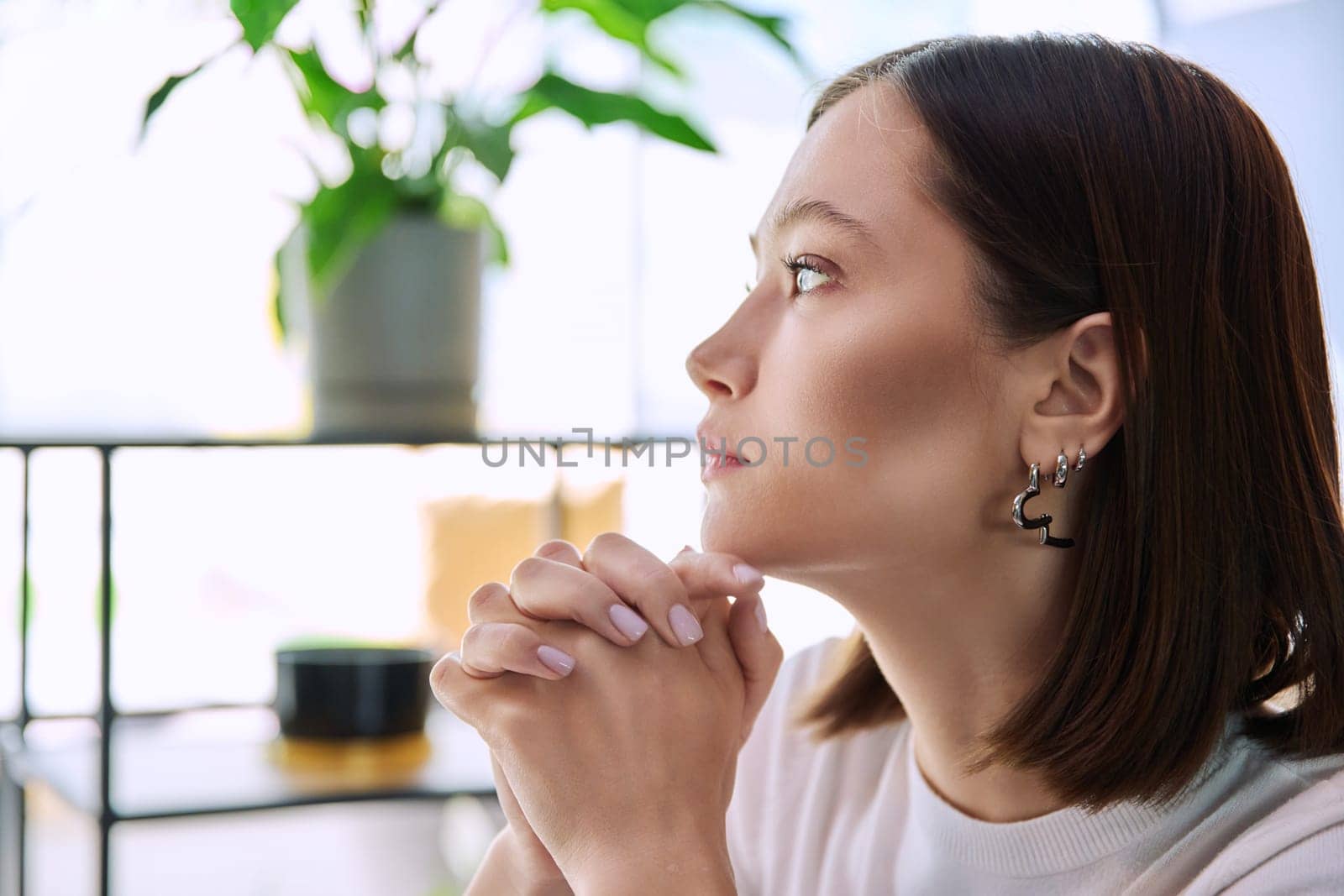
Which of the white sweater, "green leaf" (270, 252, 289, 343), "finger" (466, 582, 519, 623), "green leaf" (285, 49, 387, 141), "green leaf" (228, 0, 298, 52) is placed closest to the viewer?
the white sweater

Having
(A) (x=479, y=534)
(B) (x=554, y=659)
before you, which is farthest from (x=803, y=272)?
(A) (x=479, y=534)

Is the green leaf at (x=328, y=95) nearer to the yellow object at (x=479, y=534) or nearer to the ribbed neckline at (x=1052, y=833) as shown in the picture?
the ribbed neckline at (x=1052, y=833)

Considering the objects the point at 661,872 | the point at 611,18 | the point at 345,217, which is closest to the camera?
the point at 661,872

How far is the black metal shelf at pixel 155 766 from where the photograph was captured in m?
1.16

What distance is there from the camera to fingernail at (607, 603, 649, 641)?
80cm

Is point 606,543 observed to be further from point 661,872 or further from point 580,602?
point 661,872

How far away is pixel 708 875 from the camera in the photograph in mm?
746

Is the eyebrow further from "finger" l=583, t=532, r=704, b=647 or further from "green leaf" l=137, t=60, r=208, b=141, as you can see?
"green leaf" l=137, t=60, r=208, b=141

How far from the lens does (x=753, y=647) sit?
0.87 metres

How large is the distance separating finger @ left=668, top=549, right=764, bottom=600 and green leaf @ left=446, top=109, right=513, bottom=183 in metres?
0.57

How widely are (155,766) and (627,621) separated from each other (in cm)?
76

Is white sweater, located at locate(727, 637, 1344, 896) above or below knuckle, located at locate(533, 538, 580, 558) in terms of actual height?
below

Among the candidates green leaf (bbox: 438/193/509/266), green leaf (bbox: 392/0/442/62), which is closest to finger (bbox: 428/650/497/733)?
green leaf (bbox: 438/193/509/266)

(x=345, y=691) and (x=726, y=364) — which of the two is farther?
(x=345, y=691)
